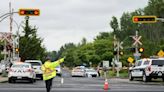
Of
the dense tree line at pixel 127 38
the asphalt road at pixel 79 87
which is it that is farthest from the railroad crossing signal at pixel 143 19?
the dense tree line at pixel 127 38

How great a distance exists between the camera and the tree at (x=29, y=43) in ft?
287

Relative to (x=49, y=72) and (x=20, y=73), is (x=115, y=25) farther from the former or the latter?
(x=49, y=72)

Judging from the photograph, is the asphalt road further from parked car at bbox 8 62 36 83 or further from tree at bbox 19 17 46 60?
tree at bbox 19 17 46 60

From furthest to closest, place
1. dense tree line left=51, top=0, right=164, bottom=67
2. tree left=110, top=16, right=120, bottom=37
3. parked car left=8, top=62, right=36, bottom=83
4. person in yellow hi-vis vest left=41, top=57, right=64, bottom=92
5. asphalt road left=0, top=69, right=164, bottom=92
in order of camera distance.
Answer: tree left=110, top=16, right=120, bottom=37 < dense tree line left=51, top=0, right=164, bottom=67 < parked car left=8, top=62, right=36, bottom=83 < asphalt road left=0, top=69, right=164, bottom=92 < person in yellow hi-vis vest left=41, top=57, right=64, bottom=92

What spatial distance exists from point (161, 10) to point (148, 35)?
1501cm

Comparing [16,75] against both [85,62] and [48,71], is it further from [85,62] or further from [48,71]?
[85,62]

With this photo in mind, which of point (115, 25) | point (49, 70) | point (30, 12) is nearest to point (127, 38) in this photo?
point (115, 25)

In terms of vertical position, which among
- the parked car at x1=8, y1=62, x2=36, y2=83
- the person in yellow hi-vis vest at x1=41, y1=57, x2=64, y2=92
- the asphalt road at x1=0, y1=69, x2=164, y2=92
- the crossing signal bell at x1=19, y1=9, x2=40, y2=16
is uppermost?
the crossing signal bell at x1=19, y1=9, x2=40, y2=16

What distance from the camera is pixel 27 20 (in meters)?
92.0

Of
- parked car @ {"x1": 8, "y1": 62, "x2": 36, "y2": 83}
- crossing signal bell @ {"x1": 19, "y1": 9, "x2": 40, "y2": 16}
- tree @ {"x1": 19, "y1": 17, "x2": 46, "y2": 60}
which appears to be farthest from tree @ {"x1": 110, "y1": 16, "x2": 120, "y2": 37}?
parked car @ {"x1": 8, "y1": 62, "x2": 36, "y2": 83}

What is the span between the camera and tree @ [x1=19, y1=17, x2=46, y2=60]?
87.6m

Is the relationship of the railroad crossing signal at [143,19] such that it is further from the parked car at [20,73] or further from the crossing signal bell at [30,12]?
the parked car at [20,73]

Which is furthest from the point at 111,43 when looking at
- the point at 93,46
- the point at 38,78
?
the point at 38,78

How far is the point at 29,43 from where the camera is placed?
89000 millimetres
